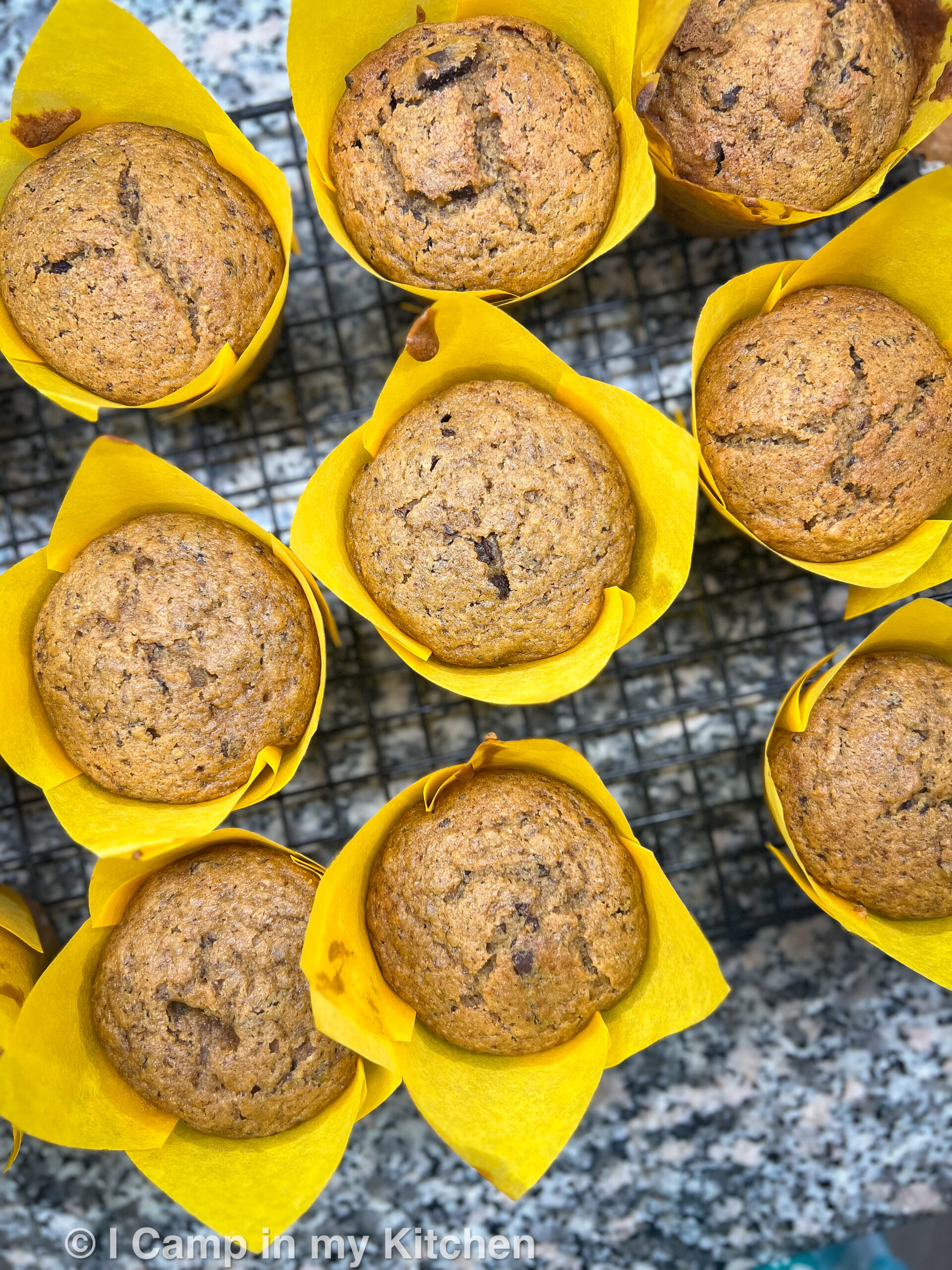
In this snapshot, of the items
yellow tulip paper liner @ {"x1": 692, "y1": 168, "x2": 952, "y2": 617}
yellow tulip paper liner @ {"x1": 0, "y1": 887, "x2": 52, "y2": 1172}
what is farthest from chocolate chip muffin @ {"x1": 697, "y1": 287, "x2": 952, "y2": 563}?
yellow tulip paper liner @ {"x1": 0, "y1": 887, "x2": 52, "y2": 1172}

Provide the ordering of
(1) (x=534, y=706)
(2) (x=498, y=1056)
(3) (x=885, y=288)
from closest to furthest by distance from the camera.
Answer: (2) (x=498, y=1056)
(3) (x=885, y=288)
(1) (x=534, y=706)

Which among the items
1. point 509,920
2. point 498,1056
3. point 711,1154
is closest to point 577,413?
point 509,920

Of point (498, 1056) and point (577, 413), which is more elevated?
point (577, 413)

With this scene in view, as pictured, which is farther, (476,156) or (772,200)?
(772,200)

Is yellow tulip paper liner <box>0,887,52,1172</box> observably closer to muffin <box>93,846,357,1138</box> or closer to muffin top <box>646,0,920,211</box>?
muffin <box>93,846,357,1138</box>

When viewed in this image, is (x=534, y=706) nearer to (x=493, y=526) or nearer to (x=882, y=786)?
(x=493, y=526)

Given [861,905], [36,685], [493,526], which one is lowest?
[861,905]

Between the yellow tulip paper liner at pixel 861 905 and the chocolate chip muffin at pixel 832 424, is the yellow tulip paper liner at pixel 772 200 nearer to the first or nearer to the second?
the chocolate chip muffin at pixel 832 424

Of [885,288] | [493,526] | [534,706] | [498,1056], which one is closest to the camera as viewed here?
[493,526]
